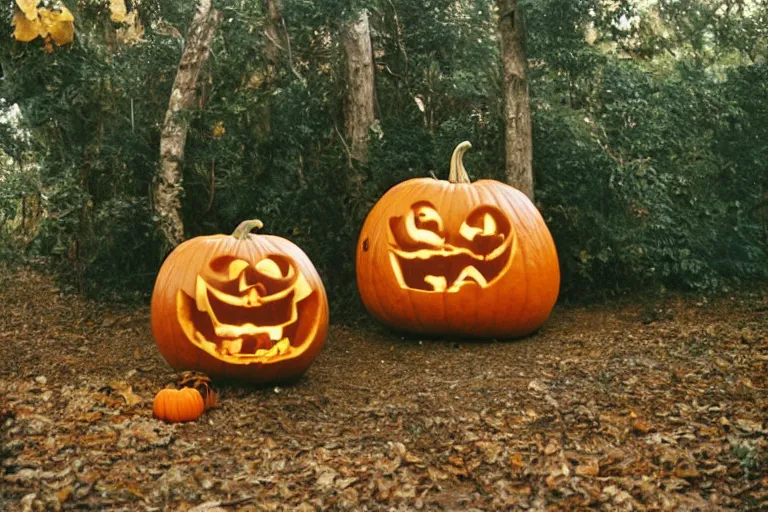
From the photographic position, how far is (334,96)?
7324 millimetres

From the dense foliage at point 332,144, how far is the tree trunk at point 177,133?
14 centimetres

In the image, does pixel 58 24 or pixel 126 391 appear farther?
pixel 58 24

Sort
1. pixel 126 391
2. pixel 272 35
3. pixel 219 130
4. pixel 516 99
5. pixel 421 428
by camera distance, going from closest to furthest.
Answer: pixel 421 428
pixel 126 391
pixel 516 99
pixel 219 130
pixel 272 35

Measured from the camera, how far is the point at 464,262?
6062 millimetres

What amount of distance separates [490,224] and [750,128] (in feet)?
10.2

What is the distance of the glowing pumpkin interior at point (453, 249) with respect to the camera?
19.8ft

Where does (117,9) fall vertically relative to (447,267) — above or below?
above

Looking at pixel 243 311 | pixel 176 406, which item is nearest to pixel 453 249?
pixel 243 311

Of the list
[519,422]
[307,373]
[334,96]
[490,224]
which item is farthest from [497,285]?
[334,96]

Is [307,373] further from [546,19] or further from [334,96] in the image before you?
[546,19]

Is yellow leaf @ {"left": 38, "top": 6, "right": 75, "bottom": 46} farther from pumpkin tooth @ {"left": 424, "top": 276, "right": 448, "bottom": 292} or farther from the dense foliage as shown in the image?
pumpkin tooth @ {"left": 424, "top": 276, "right": 448, "bottom": 292}

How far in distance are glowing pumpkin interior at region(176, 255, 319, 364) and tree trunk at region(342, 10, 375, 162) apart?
2415 millimetres

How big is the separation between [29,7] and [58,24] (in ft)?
0.74

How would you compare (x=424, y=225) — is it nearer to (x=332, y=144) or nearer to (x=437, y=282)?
(x=437, y=282)
